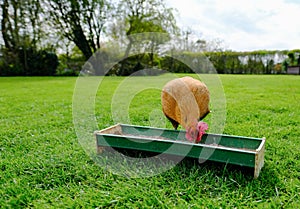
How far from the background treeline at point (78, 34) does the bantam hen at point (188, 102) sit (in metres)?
11.4

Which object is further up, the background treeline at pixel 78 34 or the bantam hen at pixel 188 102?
the background treeline at pixel 78 34

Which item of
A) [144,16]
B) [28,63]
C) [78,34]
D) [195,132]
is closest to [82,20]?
[78,34]

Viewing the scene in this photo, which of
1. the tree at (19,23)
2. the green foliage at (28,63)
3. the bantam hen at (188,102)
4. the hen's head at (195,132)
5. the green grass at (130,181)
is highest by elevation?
the tree at (19,23)

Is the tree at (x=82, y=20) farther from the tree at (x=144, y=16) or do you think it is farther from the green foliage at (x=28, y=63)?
the green foliage at (x=28, y=63)

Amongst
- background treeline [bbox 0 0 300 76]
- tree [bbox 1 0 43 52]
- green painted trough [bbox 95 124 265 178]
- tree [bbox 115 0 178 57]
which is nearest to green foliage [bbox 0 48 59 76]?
background treeline [bbox 0 0 300 76]

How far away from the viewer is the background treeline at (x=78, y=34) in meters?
13.9

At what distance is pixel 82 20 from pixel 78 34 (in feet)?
3.04

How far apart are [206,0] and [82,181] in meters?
3.60

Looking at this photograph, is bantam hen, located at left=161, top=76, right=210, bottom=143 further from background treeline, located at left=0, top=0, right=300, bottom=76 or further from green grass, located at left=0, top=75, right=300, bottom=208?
background treeline, located at left=0, top=0, right=300, bottom=76

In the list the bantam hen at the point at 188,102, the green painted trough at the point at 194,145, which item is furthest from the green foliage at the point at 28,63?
the bantam hen at the point at 188,102

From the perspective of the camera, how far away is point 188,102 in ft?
4.79

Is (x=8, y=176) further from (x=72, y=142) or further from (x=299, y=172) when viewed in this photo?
(x=299, y=172)

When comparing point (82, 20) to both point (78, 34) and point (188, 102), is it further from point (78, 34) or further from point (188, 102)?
point (188, 102)

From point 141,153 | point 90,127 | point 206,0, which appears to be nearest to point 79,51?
point 206,0
